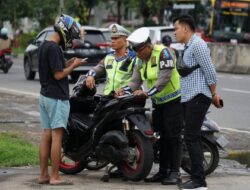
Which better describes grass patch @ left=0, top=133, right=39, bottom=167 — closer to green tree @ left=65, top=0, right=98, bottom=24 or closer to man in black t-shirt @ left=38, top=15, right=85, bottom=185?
man in black t-shirt @ left=38, top=15, right=85, bottom=185

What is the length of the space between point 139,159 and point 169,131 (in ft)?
1.68

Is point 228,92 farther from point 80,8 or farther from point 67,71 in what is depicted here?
point 80,8

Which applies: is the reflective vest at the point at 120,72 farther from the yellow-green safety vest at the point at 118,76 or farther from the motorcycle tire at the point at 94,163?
the motorcycle tire at the point at 94,163

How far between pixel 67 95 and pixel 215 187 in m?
1.80

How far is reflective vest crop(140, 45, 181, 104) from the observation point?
26.9 ft

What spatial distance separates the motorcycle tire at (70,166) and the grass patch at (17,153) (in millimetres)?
750

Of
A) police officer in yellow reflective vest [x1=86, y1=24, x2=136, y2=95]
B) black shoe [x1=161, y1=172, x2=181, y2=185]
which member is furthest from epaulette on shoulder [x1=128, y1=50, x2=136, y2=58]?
black shoe [x1=161, y1=172, x2=181, y2=185]

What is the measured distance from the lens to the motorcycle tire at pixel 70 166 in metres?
8.81

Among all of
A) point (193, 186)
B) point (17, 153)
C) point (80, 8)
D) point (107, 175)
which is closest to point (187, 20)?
point (193, 186)

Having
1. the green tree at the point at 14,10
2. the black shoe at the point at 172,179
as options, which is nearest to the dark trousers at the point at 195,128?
the black shoe at the point at 172,179

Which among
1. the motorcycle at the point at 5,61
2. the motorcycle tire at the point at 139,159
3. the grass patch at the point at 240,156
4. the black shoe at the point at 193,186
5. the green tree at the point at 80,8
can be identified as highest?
the motorcycle tire at the point at 139,159

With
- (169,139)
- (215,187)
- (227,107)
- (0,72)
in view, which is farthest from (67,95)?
(0,72)

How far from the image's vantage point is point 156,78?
27.0 ft

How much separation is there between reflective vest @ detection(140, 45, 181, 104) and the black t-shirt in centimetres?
88
